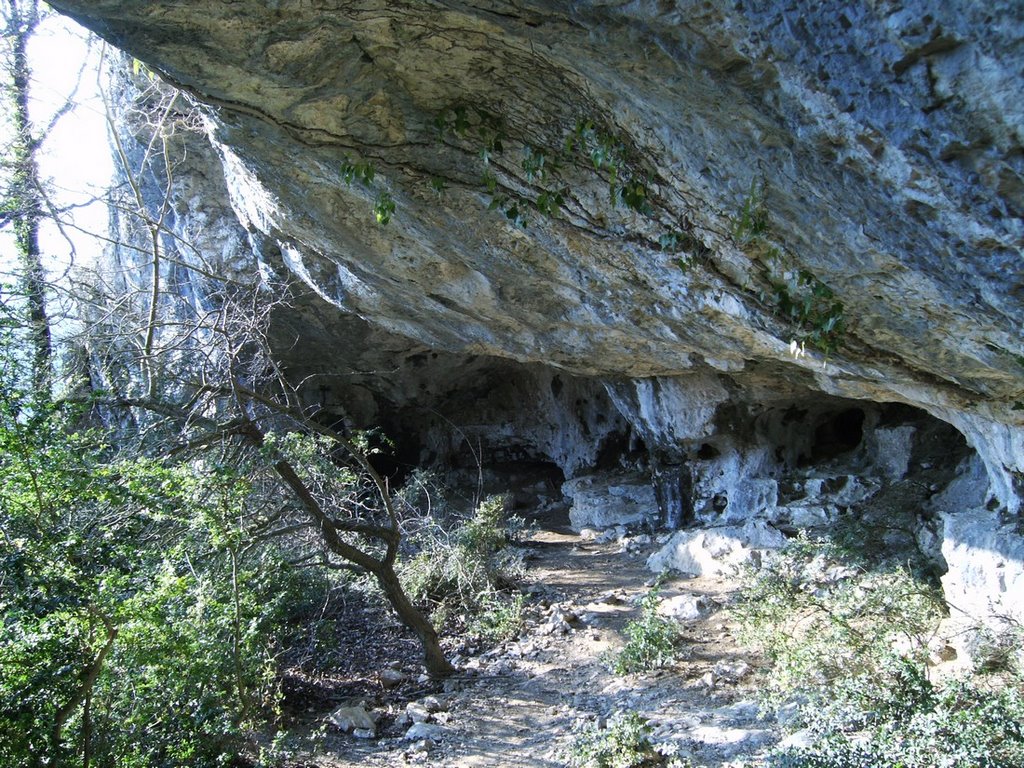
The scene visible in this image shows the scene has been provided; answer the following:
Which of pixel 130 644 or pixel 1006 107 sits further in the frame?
pixel 130 644

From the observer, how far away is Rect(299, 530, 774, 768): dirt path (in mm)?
4453

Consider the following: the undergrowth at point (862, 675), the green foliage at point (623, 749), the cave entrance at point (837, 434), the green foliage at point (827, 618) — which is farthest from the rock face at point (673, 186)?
the green foliage at point (623, 749)

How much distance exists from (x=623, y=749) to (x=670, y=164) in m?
3.12

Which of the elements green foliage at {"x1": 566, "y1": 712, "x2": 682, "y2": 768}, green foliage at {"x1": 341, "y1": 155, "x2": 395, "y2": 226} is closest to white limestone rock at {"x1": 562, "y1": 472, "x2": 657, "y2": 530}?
green foliage at {"x1": 566, "y1": 712, "x2": 682, "y2": 768}

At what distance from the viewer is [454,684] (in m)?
5.59

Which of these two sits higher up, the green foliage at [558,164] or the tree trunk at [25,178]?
the tree trunk at [25,178]

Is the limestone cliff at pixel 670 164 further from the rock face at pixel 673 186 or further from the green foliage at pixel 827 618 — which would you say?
the green foliage at pixel 827 618

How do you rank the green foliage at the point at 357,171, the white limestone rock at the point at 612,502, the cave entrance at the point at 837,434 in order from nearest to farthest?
the green foliage at the point at 357,171, the cave entrance at the point at 837,434, the white limestone rock at the point at 612,502

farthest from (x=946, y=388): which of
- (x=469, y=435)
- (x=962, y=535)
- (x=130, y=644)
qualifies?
(x=469, y=435)

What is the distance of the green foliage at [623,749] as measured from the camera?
3924mm

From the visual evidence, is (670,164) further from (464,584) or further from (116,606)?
(464,584)

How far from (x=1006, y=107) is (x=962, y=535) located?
3.62m

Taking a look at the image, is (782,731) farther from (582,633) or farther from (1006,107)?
(1006,107)

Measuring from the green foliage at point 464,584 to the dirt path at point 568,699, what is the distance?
0.24 meters
